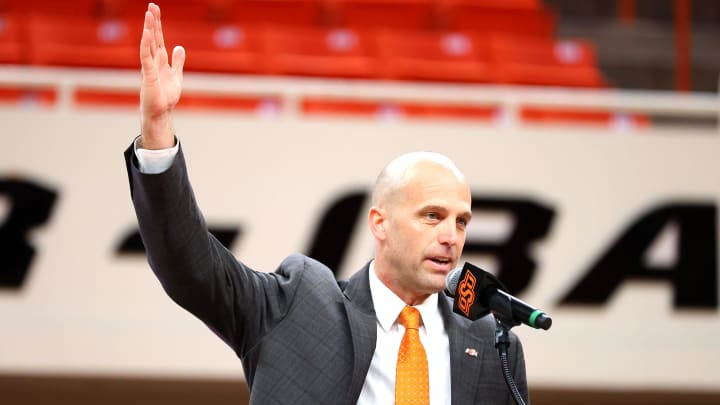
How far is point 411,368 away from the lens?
70.1 inches

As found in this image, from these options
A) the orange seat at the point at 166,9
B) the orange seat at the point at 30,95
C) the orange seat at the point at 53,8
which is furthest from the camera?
the orange seat at the point at 166,9

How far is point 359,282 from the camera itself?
190cm

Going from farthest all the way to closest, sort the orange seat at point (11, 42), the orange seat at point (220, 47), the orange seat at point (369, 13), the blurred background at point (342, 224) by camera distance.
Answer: the orange seat at point (369, 13)
the orange seat at point (220, 47)
the orange seat at point (11, 42)
the blurred background at point (342, 224)

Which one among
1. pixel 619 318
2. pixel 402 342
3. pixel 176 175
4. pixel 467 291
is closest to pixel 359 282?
pixel 402 342

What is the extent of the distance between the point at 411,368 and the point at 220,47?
3585mm

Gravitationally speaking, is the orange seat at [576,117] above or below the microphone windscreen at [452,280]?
above

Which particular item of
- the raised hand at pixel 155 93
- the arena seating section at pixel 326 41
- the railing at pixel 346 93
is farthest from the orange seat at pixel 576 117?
the raised hand at pixel 155 93

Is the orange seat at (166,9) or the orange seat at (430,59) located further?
the orange seat at (166,9)

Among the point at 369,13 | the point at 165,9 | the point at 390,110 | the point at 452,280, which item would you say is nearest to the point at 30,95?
the point at 165,9

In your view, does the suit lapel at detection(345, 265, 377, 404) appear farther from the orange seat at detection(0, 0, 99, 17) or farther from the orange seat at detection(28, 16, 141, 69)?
the orange seat at detection(0, 0, 99, 17)

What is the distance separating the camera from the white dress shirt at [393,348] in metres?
1.78

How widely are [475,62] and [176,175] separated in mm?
3911

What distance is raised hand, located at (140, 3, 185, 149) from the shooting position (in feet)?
5.24

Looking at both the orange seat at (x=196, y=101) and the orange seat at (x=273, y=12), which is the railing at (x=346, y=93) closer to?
the orange seat at (x=196, y=101)
